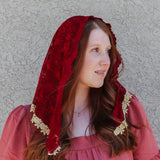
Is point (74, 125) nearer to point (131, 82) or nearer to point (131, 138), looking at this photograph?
point (131, 138)

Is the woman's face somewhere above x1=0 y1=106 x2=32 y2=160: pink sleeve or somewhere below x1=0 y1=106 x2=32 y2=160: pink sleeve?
above

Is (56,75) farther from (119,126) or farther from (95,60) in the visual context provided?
(119,126)

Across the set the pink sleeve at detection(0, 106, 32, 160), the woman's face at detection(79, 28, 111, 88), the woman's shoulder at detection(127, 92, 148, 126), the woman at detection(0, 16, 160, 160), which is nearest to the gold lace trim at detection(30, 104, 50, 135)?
the woman at detection(0, 16, 160, 160)

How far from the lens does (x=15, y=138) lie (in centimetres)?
164

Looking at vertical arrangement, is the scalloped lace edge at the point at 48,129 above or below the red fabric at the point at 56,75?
below

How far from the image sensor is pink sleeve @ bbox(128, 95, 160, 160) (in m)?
1.73

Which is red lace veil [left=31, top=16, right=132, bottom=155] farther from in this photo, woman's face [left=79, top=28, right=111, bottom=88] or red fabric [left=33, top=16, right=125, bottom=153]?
woman's face [left=79, top=28, right=111, bottom=88]

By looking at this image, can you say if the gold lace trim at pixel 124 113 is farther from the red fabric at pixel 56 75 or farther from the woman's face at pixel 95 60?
the red fabric at pixel 56 75

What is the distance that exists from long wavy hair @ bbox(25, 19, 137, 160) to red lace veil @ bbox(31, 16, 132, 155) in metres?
0.07

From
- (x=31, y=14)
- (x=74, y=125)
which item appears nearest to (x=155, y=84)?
(x=74, y=125)

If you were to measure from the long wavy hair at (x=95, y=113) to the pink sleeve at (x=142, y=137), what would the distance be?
0.06 m

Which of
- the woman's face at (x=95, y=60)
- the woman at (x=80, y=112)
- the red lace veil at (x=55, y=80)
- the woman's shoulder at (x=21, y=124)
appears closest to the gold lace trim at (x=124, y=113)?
the woman at (x=80, y=112)

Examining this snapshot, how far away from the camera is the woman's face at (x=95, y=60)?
1551 mm

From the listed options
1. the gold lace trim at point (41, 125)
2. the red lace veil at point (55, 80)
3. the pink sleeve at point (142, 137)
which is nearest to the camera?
the red lace veil at point (55, 80)
